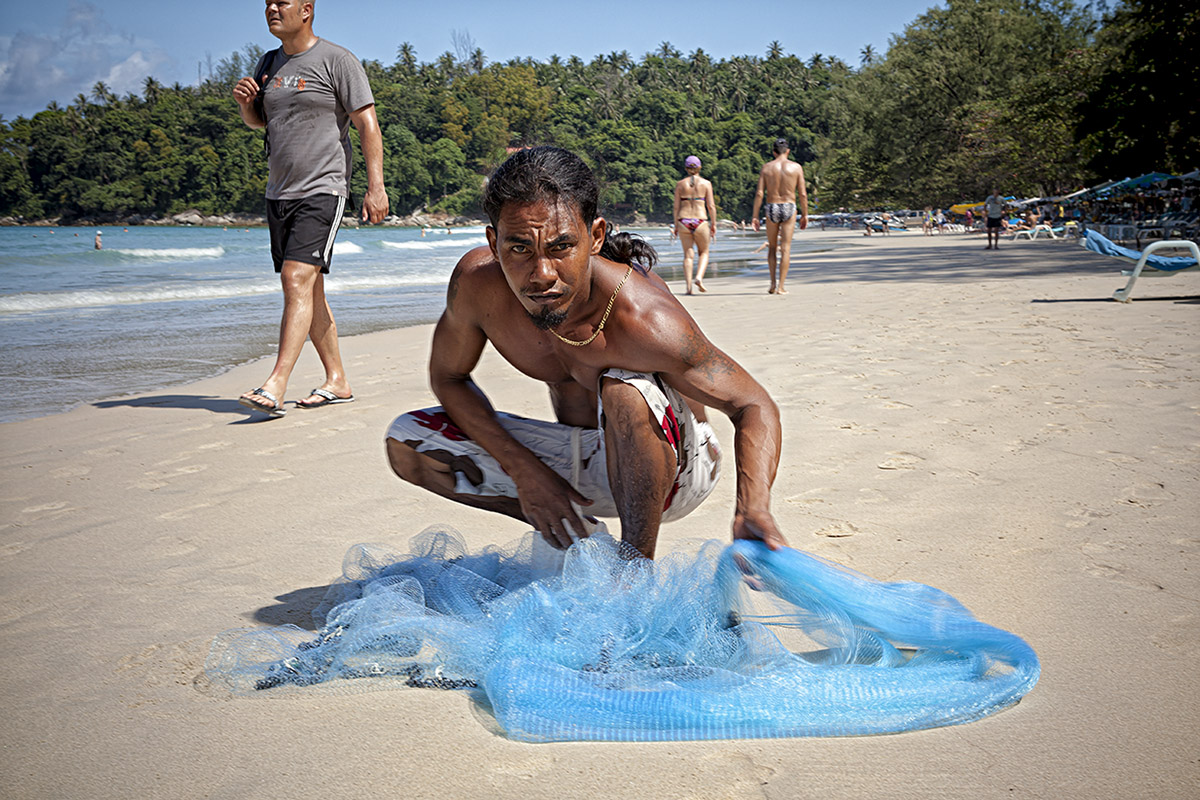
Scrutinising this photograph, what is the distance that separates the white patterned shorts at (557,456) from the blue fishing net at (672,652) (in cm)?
36

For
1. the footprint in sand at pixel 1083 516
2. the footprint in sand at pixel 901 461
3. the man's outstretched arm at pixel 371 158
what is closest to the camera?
the footprint in sand at pixel 1083 516

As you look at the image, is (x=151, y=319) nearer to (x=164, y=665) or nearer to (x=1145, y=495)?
(x=164, y=665)

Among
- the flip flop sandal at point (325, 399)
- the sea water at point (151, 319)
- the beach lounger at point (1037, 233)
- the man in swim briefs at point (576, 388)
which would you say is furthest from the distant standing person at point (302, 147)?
the beach lounger at point (1037, 233)

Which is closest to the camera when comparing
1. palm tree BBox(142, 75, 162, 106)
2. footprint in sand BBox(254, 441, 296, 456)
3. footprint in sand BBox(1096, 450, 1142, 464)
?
footprint in sand BBox(1096, 450, 1142, 464)

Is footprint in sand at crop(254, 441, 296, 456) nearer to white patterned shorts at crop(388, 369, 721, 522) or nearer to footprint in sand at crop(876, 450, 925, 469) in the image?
white patterned shorts at crop(388, 369, 721, 522)

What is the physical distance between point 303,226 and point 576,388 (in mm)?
3020

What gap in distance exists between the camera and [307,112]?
4.92 m

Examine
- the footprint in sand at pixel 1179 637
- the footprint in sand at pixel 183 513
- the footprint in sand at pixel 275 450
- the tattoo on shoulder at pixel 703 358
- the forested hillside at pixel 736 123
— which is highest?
the forested hillside at pixel 736 123

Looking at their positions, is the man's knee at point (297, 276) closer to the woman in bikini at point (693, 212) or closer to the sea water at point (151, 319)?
the sea water at point (151, 319)

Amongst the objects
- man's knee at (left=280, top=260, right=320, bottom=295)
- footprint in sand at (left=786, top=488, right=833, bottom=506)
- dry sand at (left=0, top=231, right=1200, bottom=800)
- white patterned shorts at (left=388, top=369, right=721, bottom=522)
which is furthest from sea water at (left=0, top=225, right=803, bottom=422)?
footprint in sand at (left=786, top=488, right=833, bottom=506)

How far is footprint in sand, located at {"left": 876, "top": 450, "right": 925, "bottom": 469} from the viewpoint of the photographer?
367cm

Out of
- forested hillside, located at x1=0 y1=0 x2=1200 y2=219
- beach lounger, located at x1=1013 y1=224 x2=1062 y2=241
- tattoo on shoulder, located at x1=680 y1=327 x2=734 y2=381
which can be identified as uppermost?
forested hillside, located at x1=0 y1=0 x2=1200 y2=219

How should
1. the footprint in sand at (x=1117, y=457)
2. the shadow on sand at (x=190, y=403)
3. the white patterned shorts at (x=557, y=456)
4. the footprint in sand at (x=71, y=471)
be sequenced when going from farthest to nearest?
the shadow on sand at (x=190, y=403) < the footprint in sand at (x=71, y=471) < the footprint in sand at (x=1117, y=457) < the white patterned shorts at (x=557, y=456)

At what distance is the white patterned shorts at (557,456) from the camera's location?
2.41m
